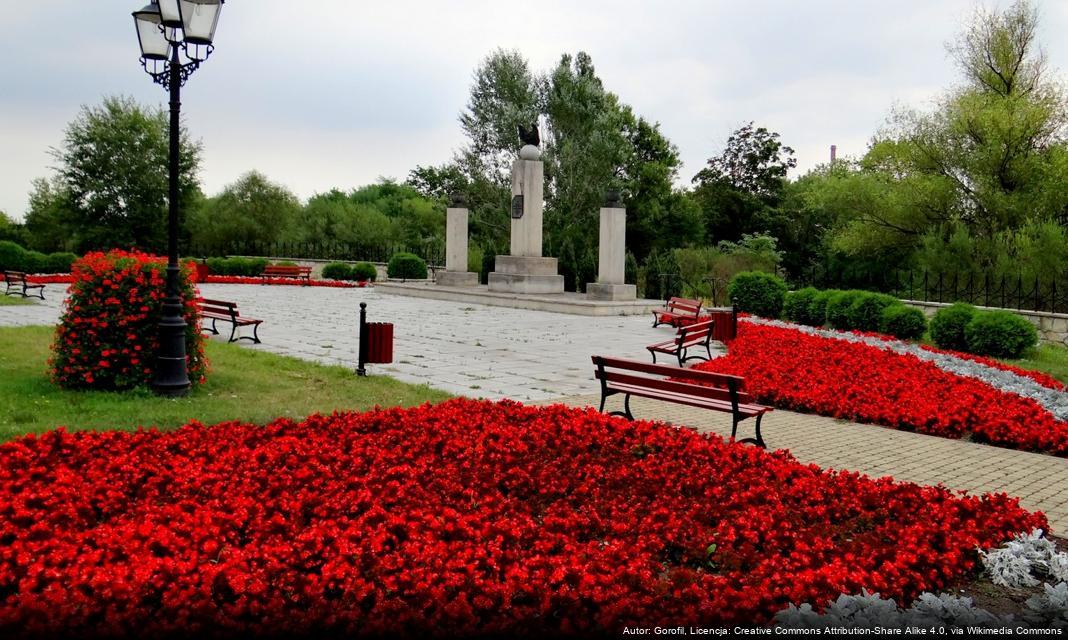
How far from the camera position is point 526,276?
24.8 metres

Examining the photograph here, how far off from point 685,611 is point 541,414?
12.3ft

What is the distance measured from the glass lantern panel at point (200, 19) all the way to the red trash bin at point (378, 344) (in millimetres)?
3726

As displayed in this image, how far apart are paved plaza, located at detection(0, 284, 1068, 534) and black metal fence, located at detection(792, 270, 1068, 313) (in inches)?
284

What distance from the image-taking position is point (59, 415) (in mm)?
7484

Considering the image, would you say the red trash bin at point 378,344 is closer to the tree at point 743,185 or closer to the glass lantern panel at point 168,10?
the glass lantern panel at point 168,10

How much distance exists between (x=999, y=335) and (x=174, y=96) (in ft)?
42.7

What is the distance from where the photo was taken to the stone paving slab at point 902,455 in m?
6.26

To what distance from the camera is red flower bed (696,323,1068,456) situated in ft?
26.1

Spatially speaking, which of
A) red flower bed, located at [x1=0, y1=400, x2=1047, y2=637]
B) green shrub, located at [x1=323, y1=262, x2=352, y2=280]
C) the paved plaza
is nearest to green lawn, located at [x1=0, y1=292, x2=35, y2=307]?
the paved plaza

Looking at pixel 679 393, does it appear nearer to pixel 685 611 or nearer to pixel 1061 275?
pixel 685 611

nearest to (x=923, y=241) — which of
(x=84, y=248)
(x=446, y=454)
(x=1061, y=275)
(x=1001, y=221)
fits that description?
(x=1001, y=221)

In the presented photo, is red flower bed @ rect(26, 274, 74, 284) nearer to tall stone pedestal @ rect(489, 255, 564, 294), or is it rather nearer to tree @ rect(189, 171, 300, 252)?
tall stone pedestal @ rect(489, 255, 564, 294)

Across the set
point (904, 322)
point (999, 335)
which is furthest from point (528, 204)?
point (999, 335)

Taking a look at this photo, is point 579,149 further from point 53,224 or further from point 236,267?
point 53,224
